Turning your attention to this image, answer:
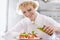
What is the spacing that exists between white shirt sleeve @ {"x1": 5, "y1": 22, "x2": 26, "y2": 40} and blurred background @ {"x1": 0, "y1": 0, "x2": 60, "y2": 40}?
0.03m

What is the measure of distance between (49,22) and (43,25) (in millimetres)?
48

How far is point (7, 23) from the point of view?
1.03 m

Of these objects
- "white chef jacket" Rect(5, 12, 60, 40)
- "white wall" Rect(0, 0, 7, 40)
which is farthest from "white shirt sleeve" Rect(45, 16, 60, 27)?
"white wall" Rect(0, 0, 7, 40)

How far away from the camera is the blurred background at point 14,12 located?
1007 mm

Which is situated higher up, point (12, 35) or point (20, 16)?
point (20, 16)

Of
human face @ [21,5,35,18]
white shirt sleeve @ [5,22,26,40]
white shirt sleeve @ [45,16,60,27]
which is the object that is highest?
human face @ [21,5,35,18]

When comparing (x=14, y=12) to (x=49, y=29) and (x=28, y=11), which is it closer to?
(x=28, y=11)

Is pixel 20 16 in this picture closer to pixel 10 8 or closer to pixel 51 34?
pixel 10 8

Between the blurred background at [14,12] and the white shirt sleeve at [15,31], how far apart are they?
26 mm

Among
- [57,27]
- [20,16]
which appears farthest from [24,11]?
[57,27]

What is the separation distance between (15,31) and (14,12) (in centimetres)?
14

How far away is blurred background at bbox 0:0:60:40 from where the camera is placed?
1.01 m

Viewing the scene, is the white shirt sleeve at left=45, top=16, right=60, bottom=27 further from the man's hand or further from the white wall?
the white wall

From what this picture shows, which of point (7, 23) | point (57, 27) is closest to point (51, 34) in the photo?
point (57, 27)
